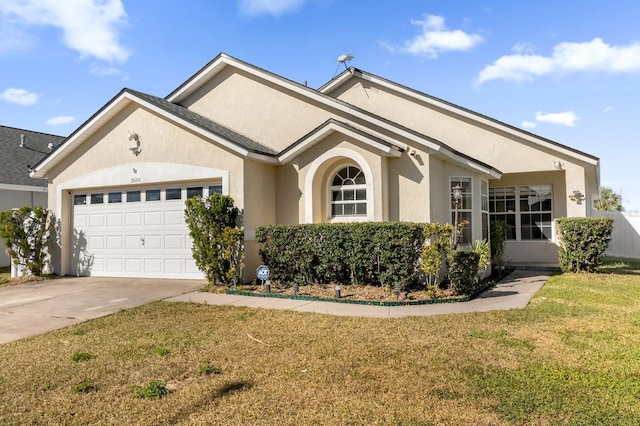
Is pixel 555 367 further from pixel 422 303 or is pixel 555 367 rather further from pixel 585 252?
pixel 585 252

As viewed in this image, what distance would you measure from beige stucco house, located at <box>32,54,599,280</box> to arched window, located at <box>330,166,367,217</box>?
0.10 feet

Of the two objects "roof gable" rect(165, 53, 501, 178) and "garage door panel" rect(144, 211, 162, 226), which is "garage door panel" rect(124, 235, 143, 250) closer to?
"garage door panel" rect(144, 211, 162, 226)

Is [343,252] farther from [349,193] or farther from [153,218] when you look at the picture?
[153,218]

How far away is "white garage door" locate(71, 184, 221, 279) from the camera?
12062 millimetres

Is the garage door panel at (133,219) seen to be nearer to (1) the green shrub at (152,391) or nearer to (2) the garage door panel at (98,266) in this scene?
(2) the garage door panel at (98,266)

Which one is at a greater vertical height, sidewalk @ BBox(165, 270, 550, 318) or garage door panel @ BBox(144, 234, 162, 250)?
garage door panel @ BBox(144, 234, 162, 250)

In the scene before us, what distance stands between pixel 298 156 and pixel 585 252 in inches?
345

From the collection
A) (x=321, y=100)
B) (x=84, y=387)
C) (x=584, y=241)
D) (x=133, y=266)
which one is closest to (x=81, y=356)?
(x=84, y=387)

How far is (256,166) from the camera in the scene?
11.7 m

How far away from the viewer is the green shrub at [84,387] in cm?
440

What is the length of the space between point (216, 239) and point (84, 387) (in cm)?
616

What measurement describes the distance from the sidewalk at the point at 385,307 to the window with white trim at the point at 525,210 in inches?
233

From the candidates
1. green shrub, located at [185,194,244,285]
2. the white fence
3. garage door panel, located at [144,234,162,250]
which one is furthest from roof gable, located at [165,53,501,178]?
the white fence

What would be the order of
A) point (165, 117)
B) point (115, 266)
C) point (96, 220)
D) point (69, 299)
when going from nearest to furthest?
1. point (69, 299)
2. point (165, 117)
3. point (115, 266)
4. point (96, 220)
